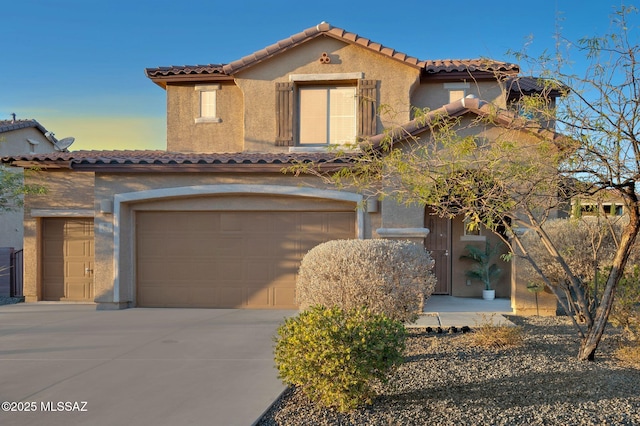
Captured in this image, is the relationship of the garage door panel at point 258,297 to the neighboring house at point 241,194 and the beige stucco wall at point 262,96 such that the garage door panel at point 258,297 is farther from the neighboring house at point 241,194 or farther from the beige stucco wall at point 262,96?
the beige stucco wall at point 262,96

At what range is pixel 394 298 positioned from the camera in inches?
332

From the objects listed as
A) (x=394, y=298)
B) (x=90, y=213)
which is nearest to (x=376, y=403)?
(x=394, y=298)

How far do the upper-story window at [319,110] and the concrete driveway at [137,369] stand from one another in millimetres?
5196

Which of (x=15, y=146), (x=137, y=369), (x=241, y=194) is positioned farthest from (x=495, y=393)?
(x=15, y=146)

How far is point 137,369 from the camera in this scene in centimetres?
726

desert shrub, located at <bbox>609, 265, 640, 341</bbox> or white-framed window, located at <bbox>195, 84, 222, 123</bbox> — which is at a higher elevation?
white-framed window, located at <bbox>195, 84, 222, 123</bbox>

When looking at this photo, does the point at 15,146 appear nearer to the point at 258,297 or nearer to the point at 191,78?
the point at 191,78

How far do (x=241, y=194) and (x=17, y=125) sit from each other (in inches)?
535

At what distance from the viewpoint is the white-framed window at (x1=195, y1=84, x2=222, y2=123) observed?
15.4m

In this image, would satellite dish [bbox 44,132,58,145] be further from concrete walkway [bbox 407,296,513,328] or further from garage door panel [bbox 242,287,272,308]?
concrete walkway [bbox 407,296,513,328]

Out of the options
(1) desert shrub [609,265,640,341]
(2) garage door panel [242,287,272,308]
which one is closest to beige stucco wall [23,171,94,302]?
(2) garage door panel [242,287,272,308]

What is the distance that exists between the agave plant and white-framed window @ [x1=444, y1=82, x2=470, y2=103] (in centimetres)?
405

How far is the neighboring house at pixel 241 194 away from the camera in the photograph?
12633mm

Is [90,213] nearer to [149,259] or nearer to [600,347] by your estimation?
[149,259]
